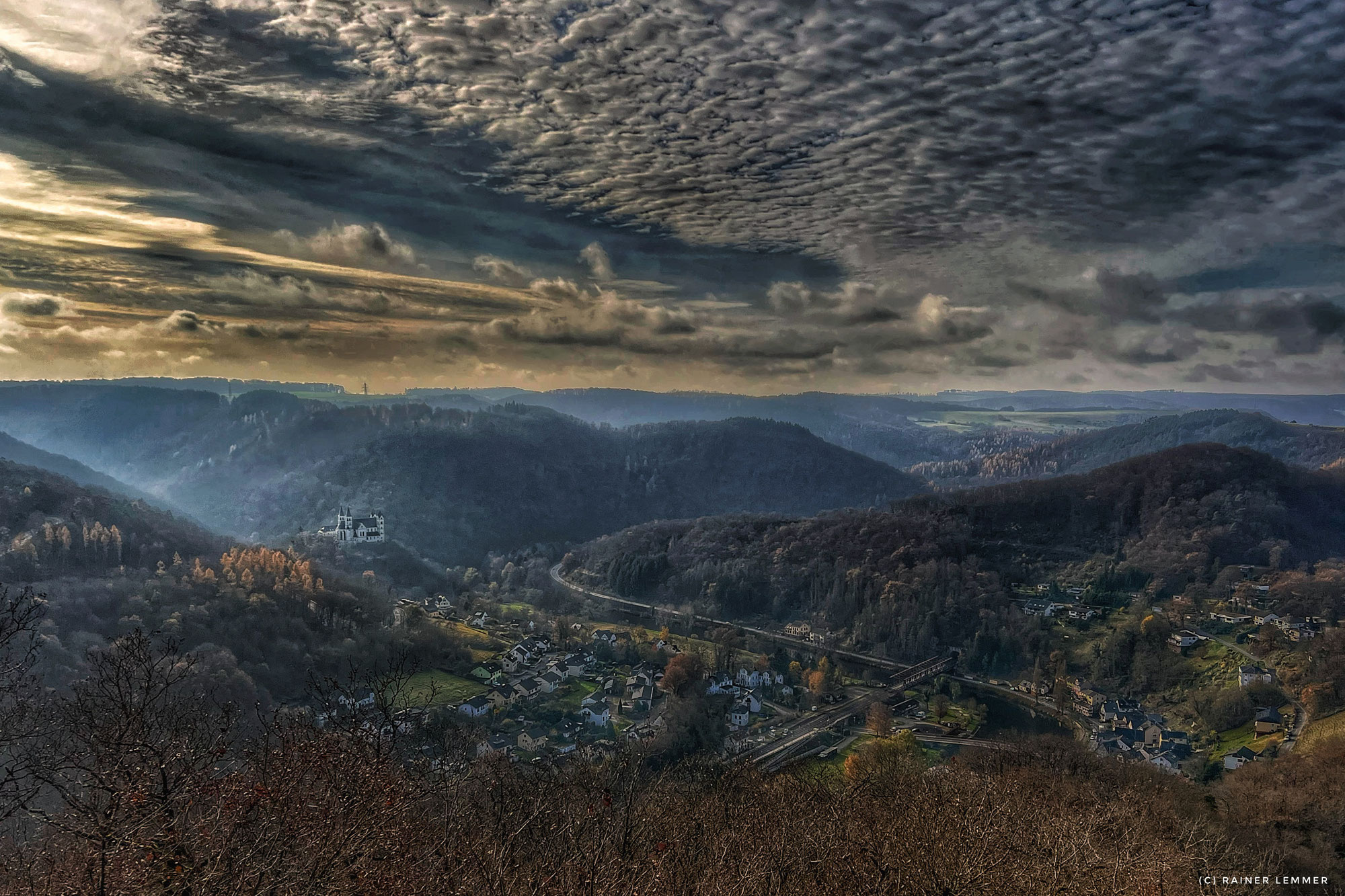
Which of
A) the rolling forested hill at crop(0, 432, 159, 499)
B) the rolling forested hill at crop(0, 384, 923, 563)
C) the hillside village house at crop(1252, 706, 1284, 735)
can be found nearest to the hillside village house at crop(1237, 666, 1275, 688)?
the hillside village house at crop(1252, 706, 1284, 735)

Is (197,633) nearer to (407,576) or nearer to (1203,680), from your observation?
(407,576)

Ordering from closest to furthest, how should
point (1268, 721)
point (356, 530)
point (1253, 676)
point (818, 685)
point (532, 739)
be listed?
point (532, 739)
point (1268, 721)
point (1253, 676)
point (818, 685)
point (356, 530)

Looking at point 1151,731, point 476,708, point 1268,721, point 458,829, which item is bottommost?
point 1151,731

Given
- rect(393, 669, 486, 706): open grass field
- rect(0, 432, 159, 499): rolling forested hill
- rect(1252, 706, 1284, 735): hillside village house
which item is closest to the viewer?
rect(393, 669, 486, 706): open grass field

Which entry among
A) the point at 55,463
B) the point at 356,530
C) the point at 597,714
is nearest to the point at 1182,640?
the point at 597,714

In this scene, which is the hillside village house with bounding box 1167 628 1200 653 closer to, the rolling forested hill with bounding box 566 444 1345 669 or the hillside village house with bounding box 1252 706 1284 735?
the rolling forested hill with bounding box 566 444 1345 669

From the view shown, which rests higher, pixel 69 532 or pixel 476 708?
pixel 69 532

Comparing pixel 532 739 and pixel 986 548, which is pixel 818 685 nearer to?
pixel 532 739
